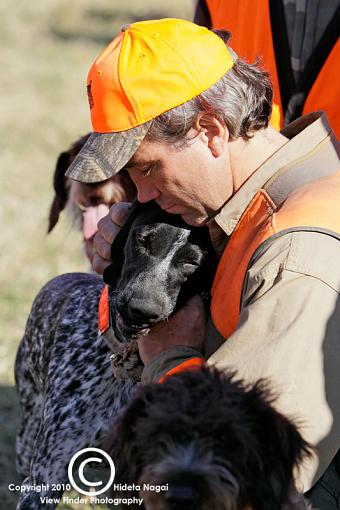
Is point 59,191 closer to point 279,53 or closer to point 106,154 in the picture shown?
point 279,53

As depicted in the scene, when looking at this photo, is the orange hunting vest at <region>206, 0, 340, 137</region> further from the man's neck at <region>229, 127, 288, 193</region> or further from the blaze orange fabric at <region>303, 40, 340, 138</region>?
the man's neck at <region>229, 127, 288, 193</region>

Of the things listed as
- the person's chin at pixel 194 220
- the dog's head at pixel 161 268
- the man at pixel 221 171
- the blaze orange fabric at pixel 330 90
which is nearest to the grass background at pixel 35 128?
the dog's head at pixel 161 268

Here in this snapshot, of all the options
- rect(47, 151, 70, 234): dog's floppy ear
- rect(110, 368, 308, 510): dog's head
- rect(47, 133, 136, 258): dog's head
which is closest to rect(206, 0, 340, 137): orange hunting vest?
rect(47, 133, 136, 258): dog's head

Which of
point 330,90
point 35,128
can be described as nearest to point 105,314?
point 330,90

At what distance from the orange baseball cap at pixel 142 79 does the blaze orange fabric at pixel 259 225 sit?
45cm

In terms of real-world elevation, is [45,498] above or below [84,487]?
above

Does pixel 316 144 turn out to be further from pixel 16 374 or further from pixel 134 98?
pixel 16 374

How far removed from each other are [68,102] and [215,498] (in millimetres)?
11820

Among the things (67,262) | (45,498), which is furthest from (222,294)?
(67,262)

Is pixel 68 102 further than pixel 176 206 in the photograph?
Yes

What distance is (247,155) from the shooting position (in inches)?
141

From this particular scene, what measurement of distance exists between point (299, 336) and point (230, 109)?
3.10 feet

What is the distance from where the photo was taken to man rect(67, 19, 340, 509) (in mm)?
3043

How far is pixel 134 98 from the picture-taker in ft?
11.2
